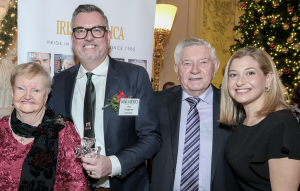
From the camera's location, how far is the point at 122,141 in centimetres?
228

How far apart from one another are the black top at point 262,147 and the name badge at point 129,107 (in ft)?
2.62

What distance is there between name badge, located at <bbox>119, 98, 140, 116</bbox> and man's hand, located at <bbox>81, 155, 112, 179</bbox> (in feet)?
1.44

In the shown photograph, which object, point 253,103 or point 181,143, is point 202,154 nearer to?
point 181,143

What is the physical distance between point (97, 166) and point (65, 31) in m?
1.94

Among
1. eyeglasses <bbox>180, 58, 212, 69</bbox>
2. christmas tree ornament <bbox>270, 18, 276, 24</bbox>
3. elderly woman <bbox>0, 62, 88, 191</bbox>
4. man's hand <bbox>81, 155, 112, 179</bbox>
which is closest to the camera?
man's hand <bbox>81, 155, 112, 179</bbox>

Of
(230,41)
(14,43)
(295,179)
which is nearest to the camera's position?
(295,179)

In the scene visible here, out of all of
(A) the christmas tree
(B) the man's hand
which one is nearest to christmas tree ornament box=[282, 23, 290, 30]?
(A) the christmas tree

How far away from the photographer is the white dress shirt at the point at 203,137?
227cm

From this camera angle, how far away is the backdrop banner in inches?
121

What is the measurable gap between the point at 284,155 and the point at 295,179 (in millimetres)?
161

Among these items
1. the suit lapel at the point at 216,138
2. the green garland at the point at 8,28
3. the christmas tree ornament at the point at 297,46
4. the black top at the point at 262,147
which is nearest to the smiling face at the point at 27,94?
the suit lapel at the point at 216,138

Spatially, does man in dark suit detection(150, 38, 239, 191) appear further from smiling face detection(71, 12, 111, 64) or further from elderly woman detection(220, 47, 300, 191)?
smiling face detection(71, 12, 111, 64)

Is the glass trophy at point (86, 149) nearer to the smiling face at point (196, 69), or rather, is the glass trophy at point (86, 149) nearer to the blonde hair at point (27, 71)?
the blonde hair at point (27, 71)

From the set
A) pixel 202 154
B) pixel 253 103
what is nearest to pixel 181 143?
pixel 202 154
